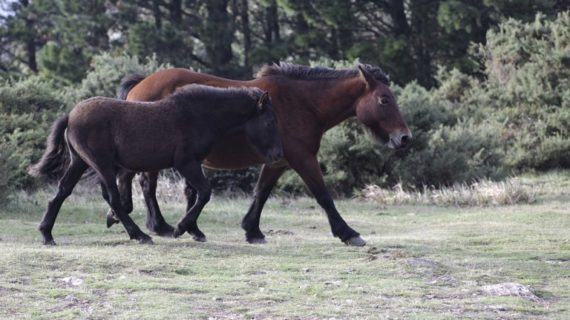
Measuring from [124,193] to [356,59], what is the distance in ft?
26.0

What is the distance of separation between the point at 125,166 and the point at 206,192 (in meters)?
0.94

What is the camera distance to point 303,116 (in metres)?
11.5

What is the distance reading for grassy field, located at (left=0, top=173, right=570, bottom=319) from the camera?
7.96 metres

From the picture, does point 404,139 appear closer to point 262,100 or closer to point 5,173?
point 262,100

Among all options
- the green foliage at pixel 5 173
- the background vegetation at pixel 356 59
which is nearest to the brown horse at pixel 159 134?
the green foliage at pixel 5 173

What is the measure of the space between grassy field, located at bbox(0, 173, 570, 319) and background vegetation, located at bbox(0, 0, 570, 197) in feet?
17.4

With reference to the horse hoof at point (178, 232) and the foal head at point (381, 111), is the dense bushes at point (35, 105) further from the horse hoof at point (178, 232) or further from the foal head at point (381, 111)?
the foal head at point (381, 111)

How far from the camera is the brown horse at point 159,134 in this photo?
34.5 feet

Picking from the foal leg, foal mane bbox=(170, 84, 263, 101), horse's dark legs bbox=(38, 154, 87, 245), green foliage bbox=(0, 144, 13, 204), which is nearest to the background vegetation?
green foliage bbox=(0, 144, 13, 204)

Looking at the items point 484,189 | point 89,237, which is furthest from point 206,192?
point 484,189

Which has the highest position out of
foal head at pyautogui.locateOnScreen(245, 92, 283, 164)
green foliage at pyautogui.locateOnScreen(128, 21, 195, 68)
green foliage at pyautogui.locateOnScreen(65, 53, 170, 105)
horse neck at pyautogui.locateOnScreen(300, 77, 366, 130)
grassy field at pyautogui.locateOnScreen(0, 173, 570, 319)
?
green foliage at pyautogui.locateOnScreen(128, 21, 195, 68)

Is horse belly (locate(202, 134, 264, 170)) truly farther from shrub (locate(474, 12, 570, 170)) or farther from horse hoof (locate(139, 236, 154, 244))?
shrub (locate(474, 12, 570, 170))

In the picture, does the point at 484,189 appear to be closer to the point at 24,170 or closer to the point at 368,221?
the point at 368,221

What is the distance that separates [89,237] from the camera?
11969 mm
